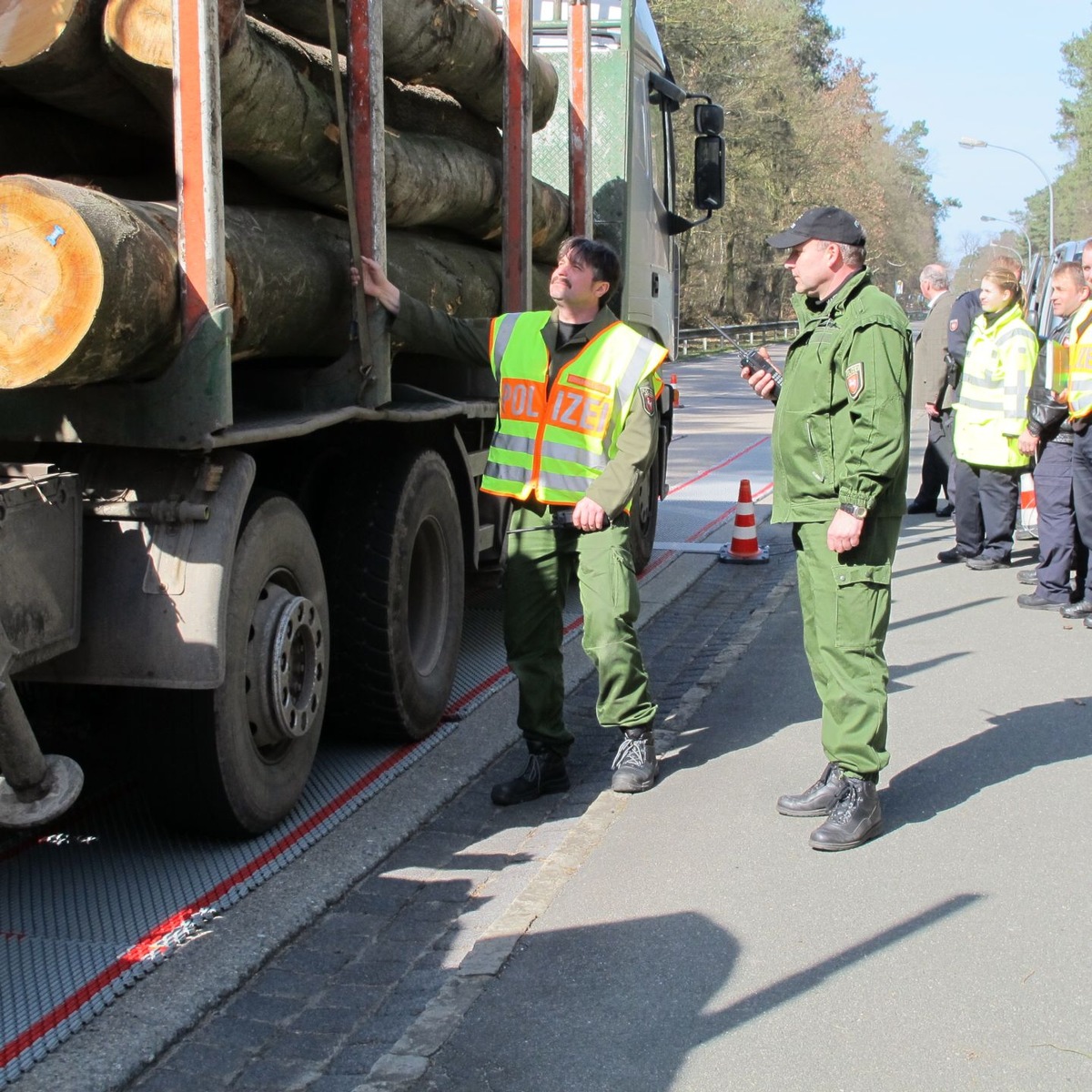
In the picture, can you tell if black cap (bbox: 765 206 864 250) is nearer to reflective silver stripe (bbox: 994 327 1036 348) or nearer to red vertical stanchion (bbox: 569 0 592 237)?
red vertical stanchion (bbox: 569 0 592 237)

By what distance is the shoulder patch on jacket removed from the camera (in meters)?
4.49

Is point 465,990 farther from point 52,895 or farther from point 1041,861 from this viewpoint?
point 1041,861

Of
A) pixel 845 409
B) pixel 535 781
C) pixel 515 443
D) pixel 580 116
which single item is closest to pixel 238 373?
pixel 515 443

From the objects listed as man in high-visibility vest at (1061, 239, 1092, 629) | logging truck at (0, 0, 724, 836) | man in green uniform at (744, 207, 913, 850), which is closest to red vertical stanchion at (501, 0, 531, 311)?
logging truck at (0, 0, 724, 836)

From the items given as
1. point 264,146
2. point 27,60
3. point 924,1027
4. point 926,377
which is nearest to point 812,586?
point 924,1027

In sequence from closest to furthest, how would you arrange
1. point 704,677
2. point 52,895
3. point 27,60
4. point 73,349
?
point 73,349 → point 27,60 → point 52,895 → point 704,677

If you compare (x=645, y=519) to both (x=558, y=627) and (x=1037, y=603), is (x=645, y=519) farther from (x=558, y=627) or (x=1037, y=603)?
(x=558, y=627)

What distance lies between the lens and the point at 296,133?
474 centimetres

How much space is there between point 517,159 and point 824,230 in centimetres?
213

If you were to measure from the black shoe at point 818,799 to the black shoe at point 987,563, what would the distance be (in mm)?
5274

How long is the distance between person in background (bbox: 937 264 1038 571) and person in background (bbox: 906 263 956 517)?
1174 millimetres

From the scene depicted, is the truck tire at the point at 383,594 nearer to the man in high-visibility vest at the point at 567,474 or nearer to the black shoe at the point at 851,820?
the man in high-visibility vest at the point at 567,474

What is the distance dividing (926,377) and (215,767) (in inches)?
337

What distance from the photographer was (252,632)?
14.5ft
